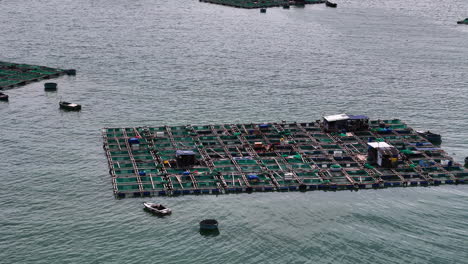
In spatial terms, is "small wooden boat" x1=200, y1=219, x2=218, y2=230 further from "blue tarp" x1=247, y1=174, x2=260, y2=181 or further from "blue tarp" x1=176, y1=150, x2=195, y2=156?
"blue tarp" x1=176, y1=150, x2=195, y2=156

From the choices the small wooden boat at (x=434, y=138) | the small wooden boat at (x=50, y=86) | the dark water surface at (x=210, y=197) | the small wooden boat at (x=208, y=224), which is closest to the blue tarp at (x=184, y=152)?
the dark water surface at (x=210, y=197)

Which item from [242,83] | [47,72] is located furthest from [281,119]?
[47,72]

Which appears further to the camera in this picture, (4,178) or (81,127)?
(81,127)

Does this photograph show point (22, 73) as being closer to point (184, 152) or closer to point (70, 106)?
point (70, 106)

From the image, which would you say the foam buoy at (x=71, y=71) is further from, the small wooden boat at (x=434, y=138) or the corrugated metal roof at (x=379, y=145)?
the small wooden boat at (x=434, y=138)

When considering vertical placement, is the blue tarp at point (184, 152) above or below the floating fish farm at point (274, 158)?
above

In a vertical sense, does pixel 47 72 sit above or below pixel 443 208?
above

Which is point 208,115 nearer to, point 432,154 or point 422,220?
point 432,154
